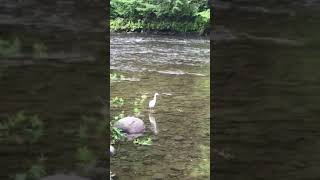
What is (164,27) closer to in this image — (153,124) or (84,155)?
(153,124)

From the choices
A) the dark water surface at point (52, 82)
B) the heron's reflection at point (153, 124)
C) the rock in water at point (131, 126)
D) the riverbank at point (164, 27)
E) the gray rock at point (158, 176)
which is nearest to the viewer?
the dark water surface at point (52, 82)

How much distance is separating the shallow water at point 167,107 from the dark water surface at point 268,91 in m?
3.10

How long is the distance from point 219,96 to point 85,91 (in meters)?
0.45

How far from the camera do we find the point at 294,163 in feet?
5.38

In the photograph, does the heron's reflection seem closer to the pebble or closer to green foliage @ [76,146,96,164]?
the pebble

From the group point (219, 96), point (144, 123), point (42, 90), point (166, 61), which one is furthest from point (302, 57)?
point (166, 61)

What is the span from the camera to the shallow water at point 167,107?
5.00 metres

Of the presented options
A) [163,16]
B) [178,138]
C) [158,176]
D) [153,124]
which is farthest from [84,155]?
[163,16]

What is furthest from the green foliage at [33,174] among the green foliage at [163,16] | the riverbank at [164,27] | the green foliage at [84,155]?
the green foliage at [163,16]

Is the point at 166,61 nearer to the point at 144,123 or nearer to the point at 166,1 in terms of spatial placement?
the point at 144,123

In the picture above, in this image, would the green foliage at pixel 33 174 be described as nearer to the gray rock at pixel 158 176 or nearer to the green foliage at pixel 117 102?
the gray rock at pixel 158 176

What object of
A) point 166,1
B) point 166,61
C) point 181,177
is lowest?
point 181,177

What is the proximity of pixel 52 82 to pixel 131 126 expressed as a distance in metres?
4.51

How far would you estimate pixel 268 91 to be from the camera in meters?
1.62
